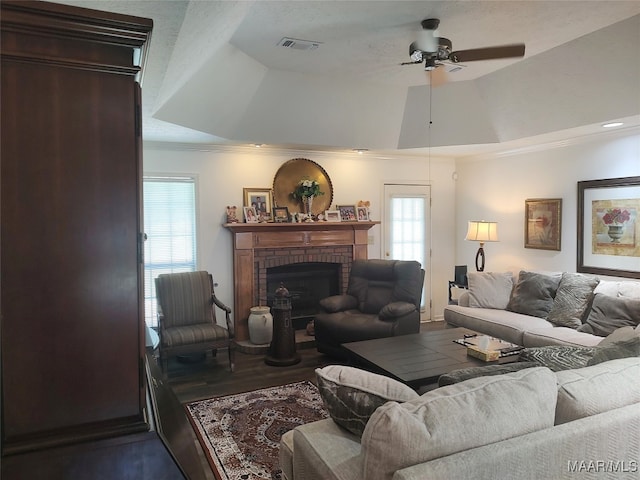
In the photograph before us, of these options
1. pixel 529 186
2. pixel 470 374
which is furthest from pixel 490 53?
pixel 529 186

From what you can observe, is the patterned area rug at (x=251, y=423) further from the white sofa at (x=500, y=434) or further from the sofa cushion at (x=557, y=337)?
the sofa cushion at (x=557, y=337)

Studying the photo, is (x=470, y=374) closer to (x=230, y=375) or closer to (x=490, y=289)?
(x=230, y=375)

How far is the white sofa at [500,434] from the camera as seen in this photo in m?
1.32

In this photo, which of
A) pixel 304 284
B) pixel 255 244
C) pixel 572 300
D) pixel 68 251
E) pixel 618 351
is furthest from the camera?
pixel 304 284

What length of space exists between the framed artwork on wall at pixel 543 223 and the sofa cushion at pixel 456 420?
4.07 meters

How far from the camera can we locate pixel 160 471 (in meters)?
1.13

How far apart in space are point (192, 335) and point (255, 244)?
4.87 ft

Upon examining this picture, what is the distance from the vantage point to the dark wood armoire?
3.57 feet

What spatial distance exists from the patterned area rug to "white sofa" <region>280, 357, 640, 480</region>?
993 millimetres

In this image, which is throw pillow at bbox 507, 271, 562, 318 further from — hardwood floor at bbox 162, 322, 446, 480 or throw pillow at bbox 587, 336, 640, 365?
throw pillow at bbox 587, 336, 640, 365

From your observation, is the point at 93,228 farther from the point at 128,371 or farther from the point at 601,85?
the point at 601,85

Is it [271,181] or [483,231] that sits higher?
[271,181]

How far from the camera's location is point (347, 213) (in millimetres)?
5906

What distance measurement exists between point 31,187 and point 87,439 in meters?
0.69
